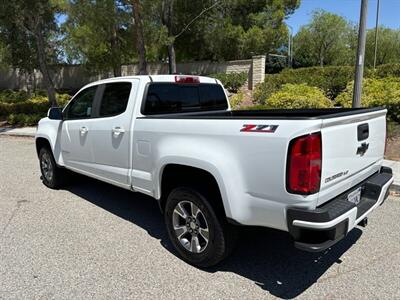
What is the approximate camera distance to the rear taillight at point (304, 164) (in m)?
2.75

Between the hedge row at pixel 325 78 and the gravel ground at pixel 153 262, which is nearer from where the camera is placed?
the gravel ground at pixel 153 262

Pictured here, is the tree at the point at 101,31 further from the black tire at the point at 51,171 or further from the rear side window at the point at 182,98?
the rear side window at the point at 182,98

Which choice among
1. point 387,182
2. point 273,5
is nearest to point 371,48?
point 273,5

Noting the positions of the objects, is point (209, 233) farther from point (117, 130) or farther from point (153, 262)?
point (117, 130)

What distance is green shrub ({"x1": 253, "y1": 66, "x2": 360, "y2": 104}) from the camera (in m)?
15.0

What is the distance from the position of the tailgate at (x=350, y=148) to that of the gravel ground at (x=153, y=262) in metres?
0.89

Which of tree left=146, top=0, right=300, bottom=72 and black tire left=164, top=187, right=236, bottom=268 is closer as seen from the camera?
black tire left=164, top=187, right=236, bottom=268

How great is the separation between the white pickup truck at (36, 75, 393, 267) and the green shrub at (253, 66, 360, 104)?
10.3 metres

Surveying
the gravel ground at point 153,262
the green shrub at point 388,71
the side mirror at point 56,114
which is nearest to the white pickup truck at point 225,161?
the gravel ground at point 153,262

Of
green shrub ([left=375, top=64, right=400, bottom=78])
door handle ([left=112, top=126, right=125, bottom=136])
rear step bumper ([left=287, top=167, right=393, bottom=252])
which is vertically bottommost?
rear step bumper ([left=287, top=167, right=393, bottom=252])

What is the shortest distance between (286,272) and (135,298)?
1.43 meters

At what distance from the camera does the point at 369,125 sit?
3.50m

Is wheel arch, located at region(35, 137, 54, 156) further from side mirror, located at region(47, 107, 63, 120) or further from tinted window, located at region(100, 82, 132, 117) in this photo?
tinted window, located at region(100, 82, 132, 117)

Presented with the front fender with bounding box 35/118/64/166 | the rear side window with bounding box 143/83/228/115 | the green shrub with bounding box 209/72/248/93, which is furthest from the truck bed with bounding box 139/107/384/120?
the green shrub with bounding box 209/72/248/93
